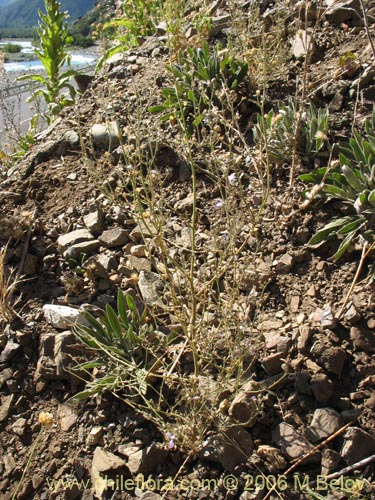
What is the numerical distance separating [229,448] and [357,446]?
1.54ft

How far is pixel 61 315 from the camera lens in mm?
2357

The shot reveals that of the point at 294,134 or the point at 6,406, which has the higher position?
the point at 294,134

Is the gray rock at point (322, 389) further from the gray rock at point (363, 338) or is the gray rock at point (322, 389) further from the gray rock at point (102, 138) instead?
the gray rock at point (102, 138)

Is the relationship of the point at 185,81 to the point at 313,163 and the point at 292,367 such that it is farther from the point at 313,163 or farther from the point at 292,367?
the point at 292,367

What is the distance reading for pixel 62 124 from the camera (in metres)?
3.74

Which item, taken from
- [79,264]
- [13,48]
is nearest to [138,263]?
[79,264]

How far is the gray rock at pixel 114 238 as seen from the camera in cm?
271

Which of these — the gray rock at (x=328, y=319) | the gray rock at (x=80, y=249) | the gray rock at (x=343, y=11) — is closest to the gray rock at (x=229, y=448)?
the gray rock at (x=328, y=319)

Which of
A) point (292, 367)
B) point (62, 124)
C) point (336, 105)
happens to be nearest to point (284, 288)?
point (292, 367)

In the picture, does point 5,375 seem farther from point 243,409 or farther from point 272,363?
point 272,363

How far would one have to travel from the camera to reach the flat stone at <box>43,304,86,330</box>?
7.66 ft

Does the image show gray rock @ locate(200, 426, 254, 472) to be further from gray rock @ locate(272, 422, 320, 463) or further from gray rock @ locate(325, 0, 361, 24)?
gray rock @ locate(325, 0, 361, 24)

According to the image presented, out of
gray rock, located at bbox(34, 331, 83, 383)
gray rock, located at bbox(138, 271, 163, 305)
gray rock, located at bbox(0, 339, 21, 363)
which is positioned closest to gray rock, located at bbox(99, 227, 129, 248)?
gray rock, located at bbox(138, 271, 163, 305)

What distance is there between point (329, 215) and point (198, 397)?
1.25 m
